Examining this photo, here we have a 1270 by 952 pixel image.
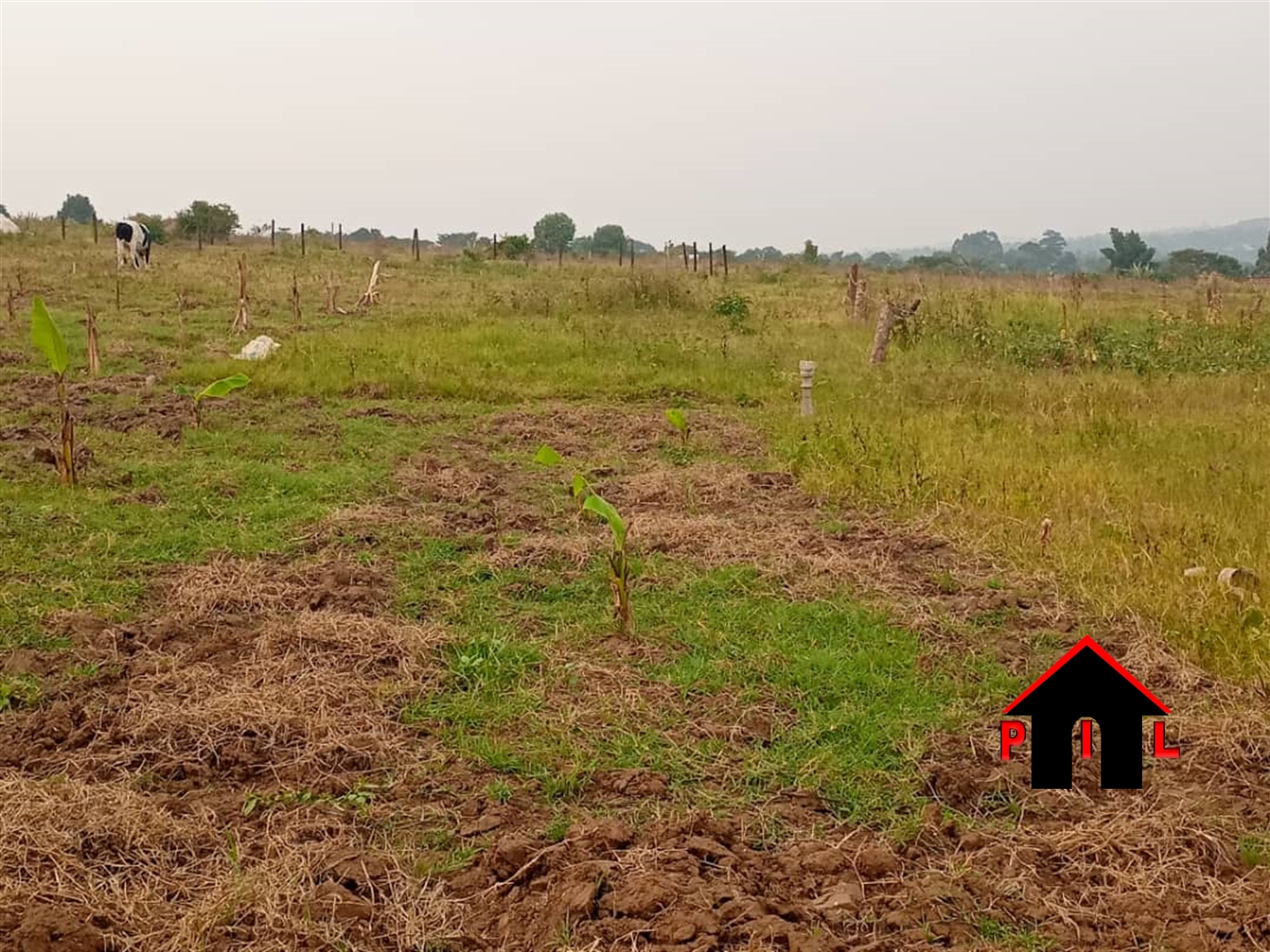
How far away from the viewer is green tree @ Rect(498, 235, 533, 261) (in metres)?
27.8

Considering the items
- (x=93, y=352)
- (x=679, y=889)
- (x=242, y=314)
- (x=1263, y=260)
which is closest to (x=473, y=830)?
(x=679, y=889)

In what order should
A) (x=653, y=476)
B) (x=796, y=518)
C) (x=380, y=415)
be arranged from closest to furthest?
(x=796, y=518), (x=653, y=476), (x=380, y=415)

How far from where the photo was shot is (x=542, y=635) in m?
4.16

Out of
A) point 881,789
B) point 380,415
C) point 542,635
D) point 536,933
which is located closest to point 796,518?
point 542,635

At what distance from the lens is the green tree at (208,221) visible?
29.3m

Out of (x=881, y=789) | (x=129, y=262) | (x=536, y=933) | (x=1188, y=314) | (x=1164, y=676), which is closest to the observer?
(x=536, y=933)

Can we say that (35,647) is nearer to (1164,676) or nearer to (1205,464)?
(1164,676)

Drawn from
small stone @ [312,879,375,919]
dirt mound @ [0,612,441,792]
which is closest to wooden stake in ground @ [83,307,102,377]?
dirt mound @ [0,612,441,792]

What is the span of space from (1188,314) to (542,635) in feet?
43.6

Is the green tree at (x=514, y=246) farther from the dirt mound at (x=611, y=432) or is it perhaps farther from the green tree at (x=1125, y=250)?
the green tree at (x=1125, y=250)

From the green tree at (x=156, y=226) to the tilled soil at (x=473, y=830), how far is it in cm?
2570

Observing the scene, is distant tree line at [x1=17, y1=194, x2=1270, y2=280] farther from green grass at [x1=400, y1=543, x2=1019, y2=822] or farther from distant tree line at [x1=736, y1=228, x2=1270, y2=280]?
green grass at [x1=400, y1=543, x2=1019, y2=822]

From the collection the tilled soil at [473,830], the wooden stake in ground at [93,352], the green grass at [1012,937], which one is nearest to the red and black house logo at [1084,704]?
the green grass at [1012,937]

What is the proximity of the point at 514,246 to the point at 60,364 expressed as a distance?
22.8 meters
